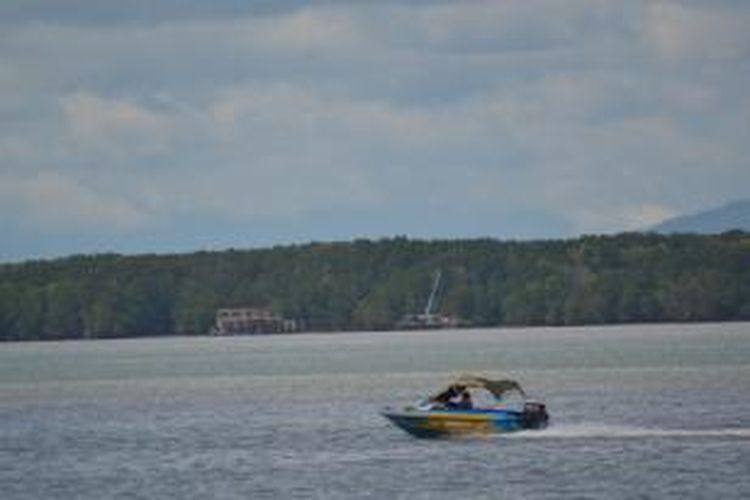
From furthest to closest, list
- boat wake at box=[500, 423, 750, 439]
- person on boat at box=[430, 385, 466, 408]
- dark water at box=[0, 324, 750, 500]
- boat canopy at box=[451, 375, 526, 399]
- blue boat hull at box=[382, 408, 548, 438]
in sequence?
1. boat canopy at box=[451, 375, 526, 399]
2. person on boat at box=[430, 385, 466, 408]
3. blue boat hull at box=[382, 408, 548, 438]
4. boat wake at box=[500, 423, 750, 439]
5. dark water at box=[0, 324, 750, 500]

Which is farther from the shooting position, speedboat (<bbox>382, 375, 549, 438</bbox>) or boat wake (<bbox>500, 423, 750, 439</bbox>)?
speedboat (<bbox>382, 375, 549, 438</bbox>)

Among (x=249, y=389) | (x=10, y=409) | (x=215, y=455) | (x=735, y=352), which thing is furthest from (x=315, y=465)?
(x=735, y=352)

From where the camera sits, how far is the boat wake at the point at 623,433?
331 feet

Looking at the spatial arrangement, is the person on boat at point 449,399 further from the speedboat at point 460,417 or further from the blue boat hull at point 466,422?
the blue boat hull at point 466,422

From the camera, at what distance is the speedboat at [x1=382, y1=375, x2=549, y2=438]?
102562 mm

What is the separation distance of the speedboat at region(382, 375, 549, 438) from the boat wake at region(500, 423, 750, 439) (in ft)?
1.60

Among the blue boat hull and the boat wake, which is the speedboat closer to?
the blue boat hull

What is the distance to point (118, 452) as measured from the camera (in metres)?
103

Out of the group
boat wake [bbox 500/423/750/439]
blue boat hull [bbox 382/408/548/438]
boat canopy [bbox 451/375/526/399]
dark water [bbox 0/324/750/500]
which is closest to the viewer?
dark water [bbox 0/324/750/500]

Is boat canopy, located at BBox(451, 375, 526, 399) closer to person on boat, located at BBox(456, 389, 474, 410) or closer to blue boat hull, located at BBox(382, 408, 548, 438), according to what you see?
person on boat, located at BBox(456, 389, 474, 410)

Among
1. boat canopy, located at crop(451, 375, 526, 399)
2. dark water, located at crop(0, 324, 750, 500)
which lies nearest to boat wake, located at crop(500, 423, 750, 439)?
dark water, located at crop(0, 324, 750, 500)

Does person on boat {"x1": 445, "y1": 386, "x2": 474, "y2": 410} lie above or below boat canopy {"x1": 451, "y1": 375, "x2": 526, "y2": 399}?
below

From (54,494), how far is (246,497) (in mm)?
7206

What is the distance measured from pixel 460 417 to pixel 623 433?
608 centimetres
